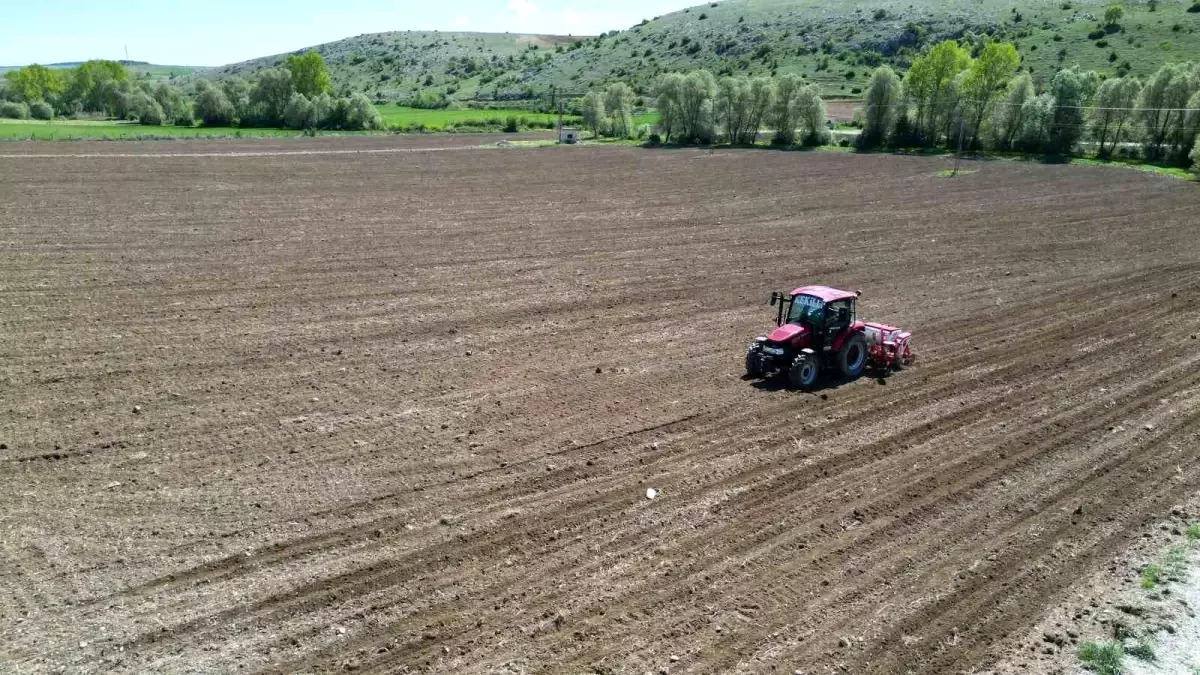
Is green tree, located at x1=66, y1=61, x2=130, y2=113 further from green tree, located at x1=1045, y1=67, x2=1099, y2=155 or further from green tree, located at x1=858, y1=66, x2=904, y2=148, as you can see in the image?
green tree, located at x1=1045, y1=67, x2=1099, y2=155

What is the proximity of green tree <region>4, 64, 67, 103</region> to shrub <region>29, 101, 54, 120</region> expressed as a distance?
2466 cm

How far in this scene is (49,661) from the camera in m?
8.51

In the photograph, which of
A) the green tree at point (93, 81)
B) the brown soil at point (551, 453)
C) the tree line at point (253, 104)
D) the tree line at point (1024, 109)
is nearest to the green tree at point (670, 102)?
the tree line at point (1024, 109)

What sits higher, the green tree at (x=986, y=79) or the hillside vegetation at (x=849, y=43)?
the hillside vegetation at (x=849, y=43)

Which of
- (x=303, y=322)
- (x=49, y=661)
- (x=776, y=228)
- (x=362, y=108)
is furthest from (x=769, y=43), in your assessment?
(x=49, y=661)

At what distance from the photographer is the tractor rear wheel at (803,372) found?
625 inches

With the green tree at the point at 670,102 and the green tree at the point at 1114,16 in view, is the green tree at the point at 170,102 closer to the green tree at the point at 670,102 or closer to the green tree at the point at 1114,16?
the green tree at the point at 670,102

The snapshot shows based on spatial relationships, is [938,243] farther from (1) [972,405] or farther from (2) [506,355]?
→ (2) [506,355]

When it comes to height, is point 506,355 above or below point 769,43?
below

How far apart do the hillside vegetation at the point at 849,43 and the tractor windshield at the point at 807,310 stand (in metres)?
107

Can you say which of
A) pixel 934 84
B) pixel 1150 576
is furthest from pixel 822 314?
pixel 934 84

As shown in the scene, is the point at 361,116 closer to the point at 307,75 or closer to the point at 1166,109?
the point at 307,75

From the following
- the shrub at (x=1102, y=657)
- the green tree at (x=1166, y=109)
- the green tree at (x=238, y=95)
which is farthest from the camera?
the green tree at (x=238, y=95)

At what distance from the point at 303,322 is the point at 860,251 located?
763 inches
